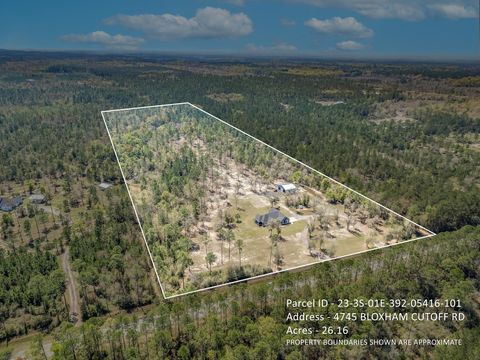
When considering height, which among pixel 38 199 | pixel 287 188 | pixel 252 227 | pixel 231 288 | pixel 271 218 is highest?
pixel 287 188

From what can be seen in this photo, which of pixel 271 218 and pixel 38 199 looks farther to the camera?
pixel 38 199

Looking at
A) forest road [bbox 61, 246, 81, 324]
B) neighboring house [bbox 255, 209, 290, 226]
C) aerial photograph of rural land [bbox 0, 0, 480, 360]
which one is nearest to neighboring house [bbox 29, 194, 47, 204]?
aerial photograph of rural land [bbox 0, 0, 480, 360]

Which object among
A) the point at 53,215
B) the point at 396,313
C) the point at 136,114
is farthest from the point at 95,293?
the point at 396,313

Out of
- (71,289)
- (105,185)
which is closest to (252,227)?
(71,289)

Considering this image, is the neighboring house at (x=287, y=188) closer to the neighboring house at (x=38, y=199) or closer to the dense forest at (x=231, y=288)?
the dense forest at (x=231, y=288)

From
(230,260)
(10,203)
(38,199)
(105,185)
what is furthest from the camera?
(105,185)

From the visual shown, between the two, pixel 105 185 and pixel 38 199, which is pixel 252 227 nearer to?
pixel 105 185

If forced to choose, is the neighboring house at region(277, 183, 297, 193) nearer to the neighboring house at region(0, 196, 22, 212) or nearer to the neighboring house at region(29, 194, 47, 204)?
the neighboring house at region(29, 194, 47, 204)

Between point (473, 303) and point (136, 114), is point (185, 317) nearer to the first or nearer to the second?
point (136, 114)
